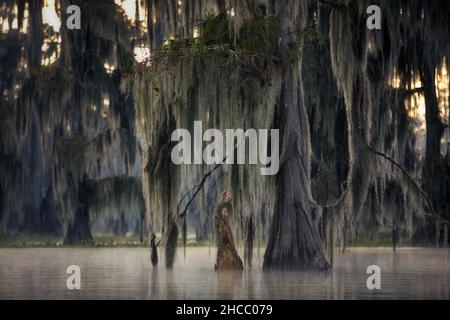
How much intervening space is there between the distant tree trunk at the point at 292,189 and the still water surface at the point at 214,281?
48 centimetres

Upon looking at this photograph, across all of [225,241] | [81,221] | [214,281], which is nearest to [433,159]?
[225,241]

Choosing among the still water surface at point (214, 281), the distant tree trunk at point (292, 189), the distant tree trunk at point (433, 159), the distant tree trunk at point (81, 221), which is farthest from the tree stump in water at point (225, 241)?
the distant tree trunk at point (81, 221)

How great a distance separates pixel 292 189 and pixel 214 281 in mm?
2457

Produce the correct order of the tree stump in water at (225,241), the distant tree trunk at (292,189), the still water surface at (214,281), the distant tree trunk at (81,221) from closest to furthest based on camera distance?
the still water surface at (214,281)
the distant tree trunk at (292,189)
the tree stump in water at (225,241)
the distant tree trunk at (81,221)

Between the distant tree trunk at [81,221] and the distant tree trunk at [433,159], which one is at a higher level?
the distant tree trunk at [433,159]

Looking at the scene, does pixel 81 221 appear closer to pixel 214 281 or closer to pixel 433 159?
pixel 433 159

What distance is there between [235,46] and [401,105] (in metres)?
10.9

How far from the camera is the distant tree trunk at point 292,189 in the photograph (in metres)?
15.3

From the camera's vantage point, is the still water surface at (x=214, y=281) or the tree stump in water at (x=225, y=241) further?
the tree stump in water at (x=225, y=241)

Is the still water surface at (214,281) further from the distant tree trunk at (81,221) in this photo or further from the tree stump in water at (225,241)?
the distant tree trunk at (81,221)

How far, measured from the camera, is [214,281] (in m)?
13.8
